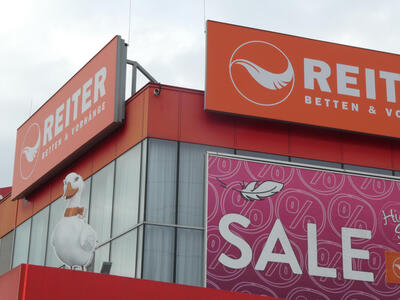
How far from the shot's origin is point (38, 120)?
34125 mm

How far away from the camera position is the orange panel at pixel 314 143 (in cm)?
2833

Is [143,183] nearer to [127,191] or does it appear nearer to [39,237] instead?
[127,191]

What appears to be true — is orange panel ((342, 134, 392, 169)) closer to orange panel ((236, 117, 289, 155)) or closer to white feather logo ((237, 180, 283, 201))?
orange panel ((236, 117, 289, 155))

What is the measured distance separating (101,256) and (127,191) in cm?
241

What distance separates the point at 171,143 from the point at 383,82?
8119 millimetres

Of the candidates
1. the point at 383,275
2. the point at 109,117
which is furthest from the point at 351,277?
the point at 109,117

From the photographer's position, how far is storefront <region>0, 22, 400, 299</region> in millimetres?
26125

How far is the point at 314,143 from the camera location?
28.6 meters

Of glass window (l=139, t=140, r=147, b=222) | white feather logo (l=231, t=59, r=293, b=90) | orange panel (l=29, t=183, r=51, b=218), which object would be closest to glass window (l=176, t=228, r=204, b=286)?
glass window (l=139, t=140, r=147, b=222)

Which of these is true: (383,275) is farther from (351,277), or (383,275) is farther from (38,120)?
(38,120)

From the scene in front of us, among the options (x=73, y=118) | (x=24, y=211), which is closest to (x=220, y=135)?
(x=73, y=118)

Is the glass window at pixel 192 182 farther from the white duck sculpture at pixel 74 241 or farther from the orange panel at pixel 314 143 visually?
the white duck sculpture at pixel 74 241

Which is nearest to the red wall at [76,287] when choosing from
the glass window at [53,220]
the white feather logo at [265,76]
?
the white feather logo at [265,76]

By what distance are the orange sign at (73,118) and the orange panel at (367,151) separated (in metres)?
7.52
